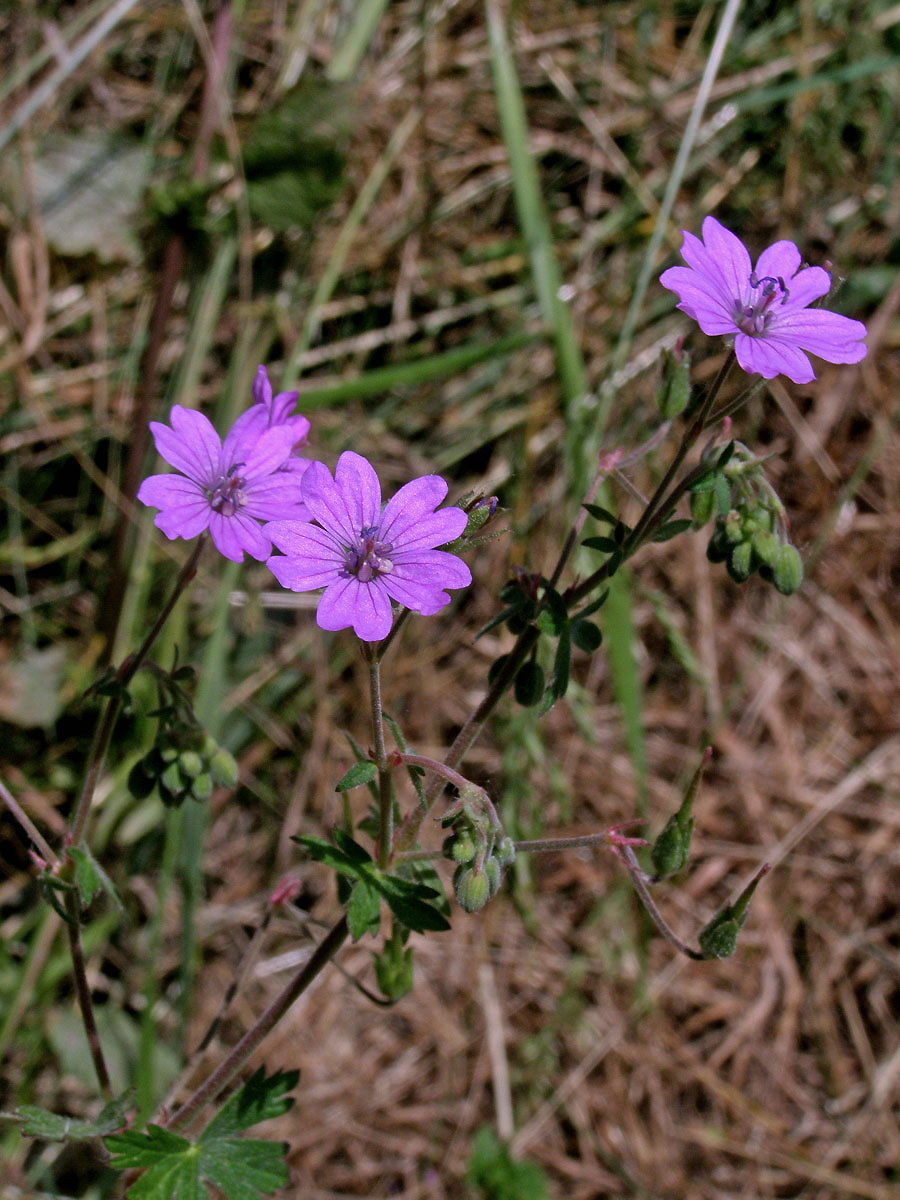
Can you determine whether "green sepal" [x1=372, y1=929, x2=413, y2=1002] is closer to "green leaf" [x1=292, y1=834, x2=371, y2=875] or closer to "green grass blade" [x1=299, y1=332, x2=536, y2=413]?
"green leaf" [x1=292, y1=834, x2=371, y2=875]

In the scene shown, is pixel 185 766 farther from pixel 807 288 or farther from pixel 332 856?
pixel 807 288

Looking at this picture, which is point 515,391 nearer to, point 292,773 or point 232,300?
point 232,300

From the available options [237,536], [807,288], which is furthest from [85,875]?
[807,288]

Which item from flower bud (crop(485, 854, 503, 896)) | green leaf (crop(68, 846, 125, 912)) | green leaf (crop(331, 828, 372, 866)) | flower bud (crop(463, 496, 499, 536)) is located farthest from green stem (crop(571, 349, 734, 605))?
green leaf (crop(68, 846, 125, 912))

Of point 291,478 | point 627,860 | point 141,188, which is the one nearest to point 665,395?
point 291,478

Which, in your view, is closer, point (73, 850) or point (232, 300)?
point (73, 850)
